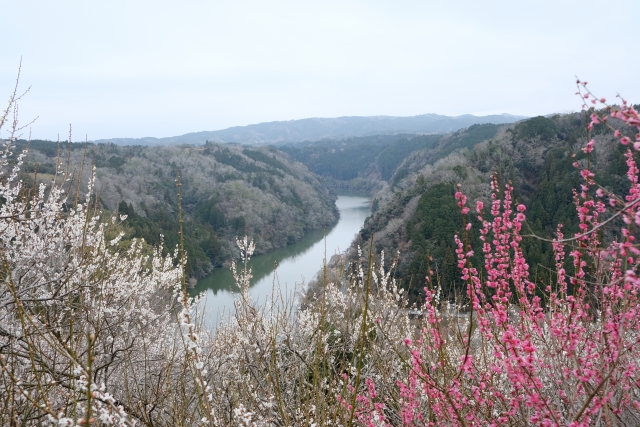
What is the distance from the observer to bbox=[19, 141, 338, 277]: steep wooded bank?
42375 millimetres

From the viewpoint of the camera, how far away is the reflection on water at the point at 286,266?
2816 cm

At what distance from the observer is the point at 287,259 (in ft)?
139

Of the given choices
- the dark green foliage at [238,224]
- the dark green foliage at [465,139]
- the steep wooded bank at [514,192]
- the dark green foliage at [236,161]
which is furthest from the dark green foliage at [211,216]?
the dark green foliage at [465,139]

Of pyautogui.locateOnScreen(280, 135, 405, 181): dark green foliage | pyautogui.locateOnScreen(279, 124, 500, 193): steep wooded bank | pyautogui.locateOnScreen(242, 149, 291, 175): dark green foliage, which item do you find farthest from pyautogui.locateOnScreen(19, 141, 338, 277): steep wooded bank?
pyautogui.locateOnScreen(280, 135, 405, 181): dark green foliage

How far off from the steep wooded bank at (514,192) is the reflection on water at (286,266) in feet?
15.7

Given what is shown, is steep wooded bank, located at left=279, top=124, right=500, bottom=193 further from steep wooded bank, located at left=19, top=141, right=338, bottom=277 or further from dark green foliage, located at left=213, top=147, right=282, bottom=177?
dark green foliage, located at left=213, top=147, right=282, bottom=177

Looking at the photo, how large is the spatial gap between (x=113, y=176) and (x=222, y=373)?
54.8 meters

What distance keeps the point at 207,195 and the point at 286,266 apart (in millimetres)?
29457

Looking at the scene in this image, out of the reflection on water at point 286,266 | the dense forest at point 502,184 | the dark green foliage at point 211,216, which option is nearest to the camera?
the dense forest at point 502,184

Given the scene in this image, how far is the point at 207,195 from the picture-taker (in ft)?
204

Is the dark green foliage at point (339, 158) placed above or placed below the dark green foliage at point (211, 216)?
above

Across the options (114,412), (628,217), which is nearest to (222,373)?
(114,412)

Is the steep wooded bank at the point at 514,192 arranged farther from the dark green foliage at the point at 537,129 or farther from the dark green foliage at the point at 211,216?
the dark green foliage at the point at 211,216

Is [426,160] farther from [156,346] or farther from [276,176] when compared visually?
[156,346]
